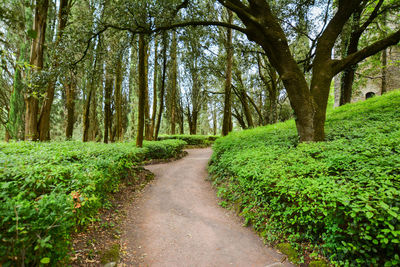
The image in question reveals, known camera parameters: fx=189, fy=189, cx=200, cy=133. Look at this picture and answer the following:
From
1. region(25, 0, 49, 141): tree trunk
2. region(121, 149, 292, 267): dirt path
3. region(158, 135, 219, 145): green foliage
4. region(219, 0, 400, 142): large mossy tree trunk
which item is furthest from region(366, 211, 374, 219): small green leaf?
region(158, 135, 219, 145): green foliage

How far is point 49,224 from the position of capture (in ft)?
5.47

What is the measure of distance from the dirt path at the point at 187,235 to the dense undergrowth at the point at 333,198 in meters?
0.40

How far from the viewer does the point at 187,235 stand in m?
3.81

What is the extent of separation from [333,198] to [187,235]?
8.89 feet

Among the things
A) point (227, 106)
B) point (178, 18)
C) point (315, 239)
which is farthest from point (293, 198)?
point (227, 106)

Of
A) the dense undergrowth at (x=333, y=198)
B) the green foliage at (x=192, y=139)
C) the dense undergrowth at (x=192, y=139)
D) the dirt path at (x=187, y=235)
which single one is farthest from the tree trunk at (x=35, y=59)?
the green foliage at (x=192, y=139)

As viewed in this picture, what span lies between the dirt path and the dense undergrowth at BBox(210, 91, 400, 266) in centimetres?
40

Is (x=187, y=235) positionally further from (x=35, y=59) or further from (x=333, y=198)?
(x=35, y=59)

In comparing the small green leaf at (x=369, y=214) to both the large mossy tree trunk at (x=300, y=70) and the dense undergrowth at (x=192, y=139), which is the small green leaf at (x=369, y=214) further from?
the dense undergrowth at (x=192, y=139)

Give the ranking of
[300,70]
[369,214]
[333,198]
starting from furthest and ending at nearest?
1. [300,70]
2. [333,198]
3. [369,214]

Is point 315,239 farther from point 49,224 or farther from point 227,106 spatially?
point 227,106

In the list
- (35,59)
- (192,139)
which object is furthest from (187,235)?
(192,139)

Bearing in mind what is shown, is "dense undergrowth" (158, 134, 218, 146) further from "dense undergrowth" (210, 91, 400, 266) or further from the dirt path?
"dense undergrowth" (210, 91, 400, 266)

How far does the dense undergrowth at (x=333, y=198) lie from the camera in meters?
2.09
